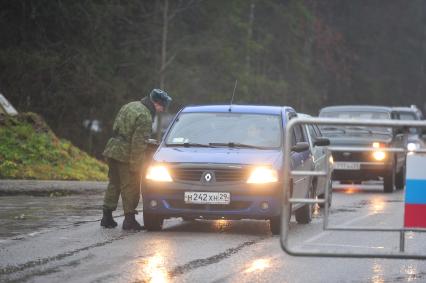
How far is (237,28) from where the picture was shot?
225 feet

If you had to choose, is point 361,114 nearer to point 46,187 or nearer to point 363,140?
point 363,140

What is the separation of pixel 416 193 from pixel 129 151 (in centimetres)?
545

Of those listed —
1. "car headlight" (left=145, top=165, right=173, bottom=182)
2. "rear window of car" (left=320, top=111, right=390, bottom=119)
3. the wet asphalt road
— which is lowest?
the wet asphalt road

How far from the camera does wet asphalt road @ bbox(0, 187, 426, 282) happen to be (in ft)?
31.4

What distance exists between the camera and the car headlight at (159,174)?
13.6 meters

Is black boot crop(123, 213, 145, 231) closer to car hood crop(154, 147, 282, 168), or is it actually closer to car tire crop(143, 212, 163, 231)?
car tire crop(143, 212, 163, 231)

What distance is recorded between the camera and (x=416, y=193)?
906cm

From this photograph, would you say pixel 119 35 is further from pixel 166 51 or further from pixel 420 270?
pixel 420 270

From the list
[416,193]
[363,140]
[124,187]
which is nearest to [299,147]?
Result: [124,187]

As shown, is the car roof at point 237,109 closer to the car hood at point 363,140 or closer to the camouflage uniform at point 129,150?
the camouflage uniform at point 129,150

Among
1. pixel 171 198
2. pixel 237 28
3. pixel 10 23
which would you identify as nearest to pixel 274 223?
pixel 171 198

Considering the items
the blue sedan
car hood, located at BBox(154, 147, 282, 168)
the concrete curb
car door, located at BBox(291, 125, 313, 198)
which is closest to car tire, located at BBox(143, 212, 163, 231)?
the blue sedan

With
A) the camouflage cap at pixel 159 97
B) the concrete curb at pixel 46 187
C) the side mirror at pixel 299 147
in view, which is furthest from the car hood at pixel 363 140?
the camouflage cap at pixel 159 97

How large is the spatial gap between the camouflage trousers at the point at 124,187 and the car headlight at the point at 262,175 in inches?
58.4
